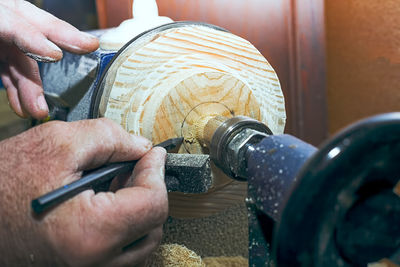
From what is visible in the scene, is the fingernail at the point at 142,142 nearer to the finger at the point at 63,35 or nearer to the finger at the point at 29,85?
the finger at the point at 63,35

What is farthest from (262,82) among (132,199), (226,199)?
(132,199)

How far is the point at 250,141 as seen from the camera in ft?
2.19

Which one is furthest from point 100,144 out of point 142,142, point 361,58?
point 361,58

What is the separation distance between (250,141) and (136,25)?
428mm

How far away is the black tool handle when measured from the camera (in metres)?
0.50

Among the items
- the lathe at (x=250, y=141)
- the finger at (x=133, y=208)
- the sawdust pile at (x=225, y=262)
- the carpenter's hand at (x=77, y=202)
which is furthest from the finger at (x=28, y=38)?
the sawdust pile at (x=225, y=262)

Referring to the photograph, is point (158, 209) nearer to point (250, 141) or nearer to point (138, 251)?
point (138, 251)

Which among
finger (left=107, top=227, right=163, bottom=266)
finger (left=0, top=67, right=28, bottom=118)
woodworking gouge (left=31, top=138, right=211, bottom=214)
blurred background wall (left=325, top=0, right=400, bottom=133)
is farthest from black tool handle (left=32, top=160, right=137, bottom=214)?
blurred background wall (left=325, top=0, right=400, bottom=133)

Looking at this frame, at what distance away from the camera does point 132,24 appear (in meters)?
0.93

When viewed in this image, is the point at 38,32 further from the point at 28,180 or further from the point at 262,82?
the point at 262,82

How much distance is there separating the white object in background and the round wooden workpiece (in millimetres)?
79

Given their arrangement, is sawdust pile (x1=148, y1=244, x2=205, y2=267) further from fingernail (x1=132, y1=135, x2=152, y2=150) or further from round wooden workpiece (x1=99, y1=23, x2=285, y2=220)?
fingernail (x1=132, y1=135, x2=152, y2=150)

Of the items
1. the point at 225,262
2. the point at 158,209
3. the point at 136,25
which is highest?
the point at 136,25

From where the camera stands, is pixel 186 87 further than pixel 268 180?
→ Yes
